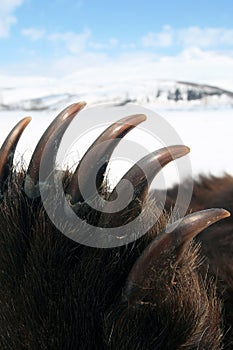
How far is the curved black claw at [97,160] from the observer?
61.1 inches

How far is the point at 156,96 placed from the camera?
4.85m

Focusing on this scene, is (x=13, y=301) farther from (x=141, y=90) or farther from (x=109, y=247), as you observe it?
(x=141, y=90)

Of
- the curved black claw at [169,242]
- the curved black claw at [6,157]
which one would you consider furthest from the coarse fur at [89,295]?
the curved black claw at [6,157]

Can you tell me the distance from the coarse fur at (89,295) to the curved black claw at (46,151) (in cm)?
4

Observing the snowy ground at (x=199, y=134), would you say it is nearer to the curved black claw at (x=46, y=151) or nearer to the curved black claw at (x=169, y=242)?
the curved black claw at (x=46, y=151)

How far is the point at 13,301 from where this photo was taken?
5.18ft

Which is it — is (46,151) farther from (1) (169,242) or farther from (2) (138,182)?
(1) (169,242)

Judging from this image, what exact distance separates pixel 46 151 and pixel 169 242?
1.37ft

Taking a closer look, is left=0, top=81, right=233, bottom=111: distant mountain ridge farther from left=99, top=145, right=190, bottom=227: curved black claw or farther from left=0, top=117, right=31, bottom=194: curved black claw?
left=99, top=145, right=190, bottom=227: curved black claw

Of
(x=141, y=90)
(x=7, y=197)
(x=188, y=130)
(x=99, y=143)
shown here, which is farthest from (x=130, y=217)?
(x=141, y=90)

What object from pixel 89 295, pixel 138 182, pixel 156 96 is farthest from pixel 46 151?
pixel 156 96

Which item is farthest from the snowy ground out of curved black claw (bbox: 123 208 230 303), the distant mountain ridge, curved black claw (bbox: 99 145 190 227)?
curved black claw (bbox: 123 208 230 303)

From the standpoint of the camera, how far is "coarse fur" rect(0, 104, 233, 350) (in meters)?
1.50

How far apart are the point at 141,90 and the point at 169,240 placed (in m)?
3.65
